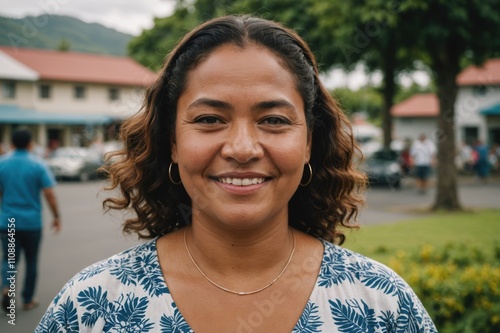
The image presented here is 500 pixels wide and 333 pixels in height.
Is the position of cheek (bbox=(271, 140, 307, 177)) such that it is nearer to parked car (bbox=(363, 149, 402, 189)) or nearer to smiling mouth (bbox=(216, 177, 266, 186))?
smiling mouth (bbox=(216, 177, 266, 186))

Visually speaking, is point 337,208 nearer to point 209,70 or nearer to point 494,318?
point 209,70

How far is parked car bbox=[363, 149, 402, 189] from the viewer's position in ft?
70.1

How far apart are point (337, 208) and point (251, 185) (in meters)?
0.70

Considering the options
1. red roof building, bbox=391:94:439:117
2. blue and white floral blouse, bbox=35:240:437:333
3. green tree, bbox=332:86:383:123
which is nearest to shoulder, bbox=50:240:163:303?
blue and white floral blouse, bbox=35:240:437:333

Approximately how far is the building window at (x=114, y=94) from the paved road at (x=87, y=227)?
602 inches

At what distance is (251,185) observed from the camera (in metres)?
1.88

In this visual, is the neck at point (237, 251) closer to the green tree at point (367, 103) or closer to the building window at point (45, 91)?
the building window at point (45, 91)

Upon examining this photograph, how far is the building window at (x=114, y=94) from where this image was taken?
121 feet

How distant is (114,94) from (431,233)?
30.4m

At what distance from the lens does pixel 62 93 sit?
113 ft

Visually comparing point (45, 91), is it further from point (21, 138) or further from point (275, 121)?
point (275, 121)

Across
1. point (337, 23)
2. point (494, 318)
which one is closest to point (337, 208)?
point (494, 318)

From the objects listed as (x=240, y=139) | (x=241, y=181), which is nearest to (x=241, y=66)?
(x=240, y=139)

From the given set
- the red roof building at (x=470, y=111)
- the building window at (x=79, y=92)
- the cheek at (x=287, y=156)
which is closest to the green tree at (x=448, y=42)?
the cheek at (x=287, y=156)
